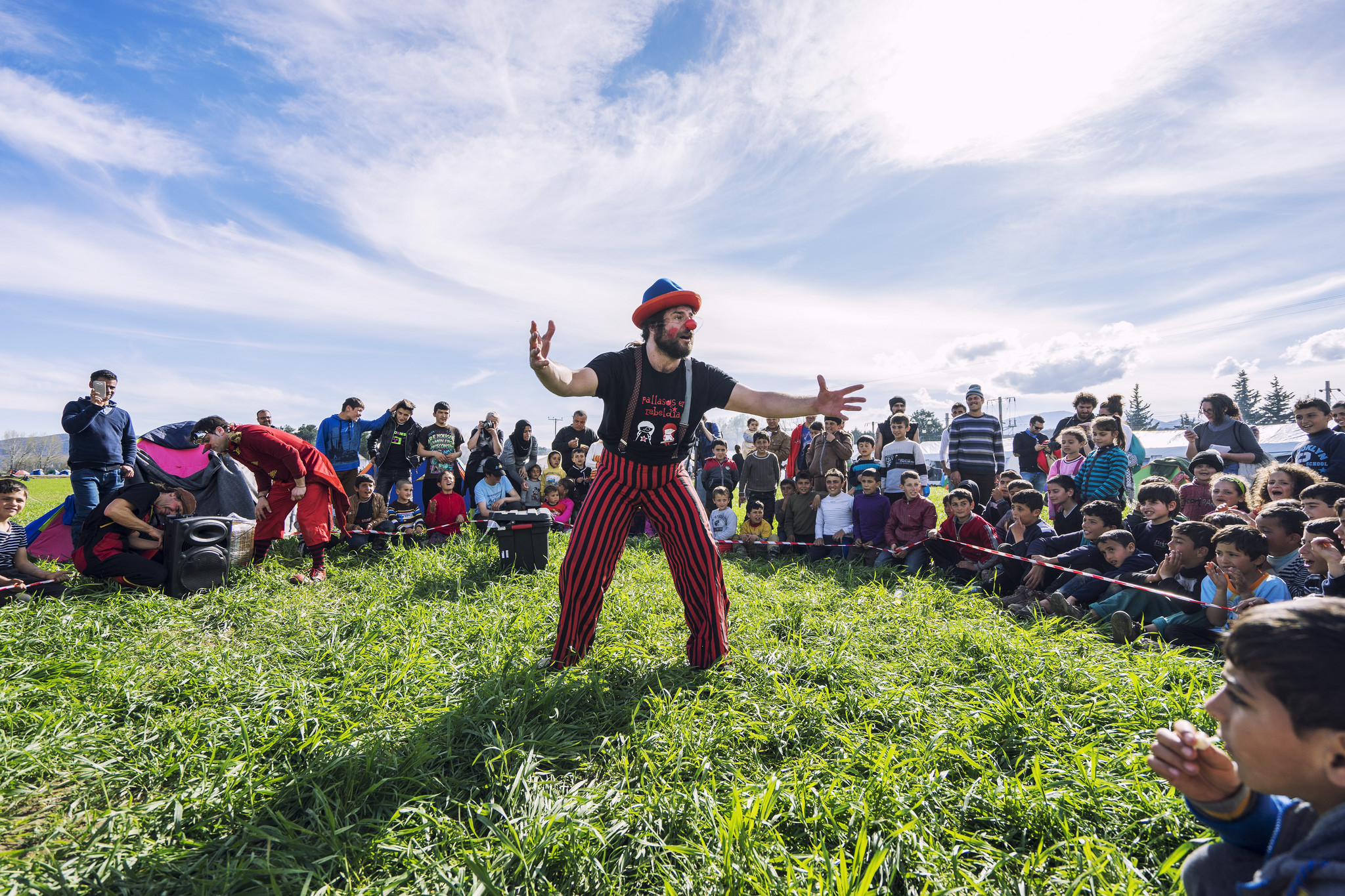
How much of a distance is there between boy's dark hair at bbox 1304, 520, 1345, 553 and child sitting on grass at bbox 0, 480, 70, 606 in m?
8.77

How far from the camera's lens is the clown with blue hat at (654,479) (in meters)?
3.53

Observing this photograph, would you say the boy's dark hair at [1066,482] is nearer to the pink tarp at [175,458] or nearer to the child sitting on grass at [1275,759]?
the child sitting on grass at [1275,759]

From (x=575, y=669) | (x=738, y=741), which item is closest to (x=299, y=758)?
(x=575, y=669)

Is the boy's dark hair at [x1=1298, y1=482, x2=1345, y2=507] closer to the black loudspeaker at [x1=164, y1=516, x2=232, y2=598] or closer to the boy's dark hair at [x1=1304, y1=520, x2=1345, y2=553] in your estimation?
the boy's dark hair at [x1=1304, y1=520, x2=1345, y2=553]

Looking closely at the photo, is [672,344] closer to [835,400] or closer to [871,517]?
[835,400]

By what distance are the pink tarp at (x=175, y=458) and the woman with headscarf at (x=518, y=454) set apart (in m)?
3.95

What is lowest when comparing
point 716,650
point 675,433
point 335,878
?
point 335,878

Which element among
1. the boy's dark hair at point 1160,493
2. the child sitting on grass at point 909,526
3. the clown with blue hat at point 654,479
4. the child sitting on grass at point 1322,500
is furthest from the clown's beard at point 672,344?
the boy's dark hair at point 1160,493

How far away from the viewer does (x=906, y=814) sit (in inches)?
87.4

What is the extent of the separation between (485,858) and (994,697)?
2.48 metres

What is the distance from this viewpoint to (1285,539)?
4.07 metres

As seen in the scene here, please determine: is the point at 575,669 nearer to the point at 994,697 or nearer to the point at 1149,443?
the point at 994,697

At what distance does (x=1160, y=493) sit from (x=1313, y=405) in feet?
5.72

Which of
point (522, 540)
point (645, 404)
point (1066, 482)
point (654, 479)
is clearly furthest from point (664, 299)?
point (1066, 482)
